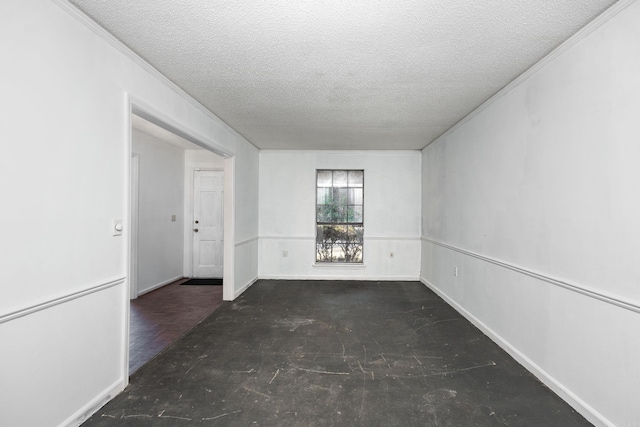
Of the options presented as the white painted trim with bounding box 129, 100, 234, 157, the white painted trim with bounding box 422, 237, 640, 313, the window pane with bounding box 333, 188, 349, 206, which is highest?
the white painted trim with bounding box 129, 100, 234, 157

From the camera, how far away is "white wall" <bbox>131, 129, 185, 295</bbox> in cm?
458

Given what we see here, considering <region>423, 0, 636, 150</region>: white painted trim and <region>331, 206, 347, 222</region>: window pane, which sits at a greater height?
<region>423, 0, 636, 150</region>: white painted trim

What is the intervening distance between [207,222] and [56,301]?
4.15 metres

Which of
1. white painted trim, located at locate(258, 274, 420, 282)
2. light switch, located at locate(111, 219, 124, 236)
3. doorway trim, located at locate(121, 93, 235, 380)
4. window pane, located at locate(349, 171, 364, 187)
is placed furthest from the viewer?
window pane, located at locate(349, 171, 364, 187)

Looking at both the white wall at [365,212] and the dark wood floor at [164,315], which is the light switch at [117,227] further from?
the white wall at [365,212]

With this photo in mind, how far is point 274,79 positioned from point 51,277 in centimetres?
213

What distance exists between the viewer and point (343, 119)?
3.70m

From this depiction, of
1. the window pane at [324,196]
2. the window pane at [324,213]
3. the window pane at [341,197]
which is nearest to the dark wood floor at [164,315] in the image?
the window pane at [324,213]

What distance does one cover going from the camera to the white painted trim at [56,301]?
1376 mm

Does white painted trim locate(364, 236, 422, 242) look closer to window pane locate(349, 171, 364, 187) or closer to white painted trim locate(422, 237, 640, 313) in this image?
window pane locate(349, 171, 364, 187)

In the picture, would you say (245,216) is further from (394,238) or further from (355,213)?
(394,238)

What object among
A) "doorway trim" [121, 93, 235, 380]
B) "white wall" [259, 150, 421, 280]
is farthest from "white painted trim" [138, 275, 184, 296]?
"white wall" [259, 150, 421, 280]

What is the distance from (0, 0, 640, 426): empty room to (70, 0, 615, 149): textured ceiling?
0.06ft

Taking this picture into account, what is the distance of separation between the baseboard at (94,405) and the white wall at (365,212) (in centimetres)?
350
